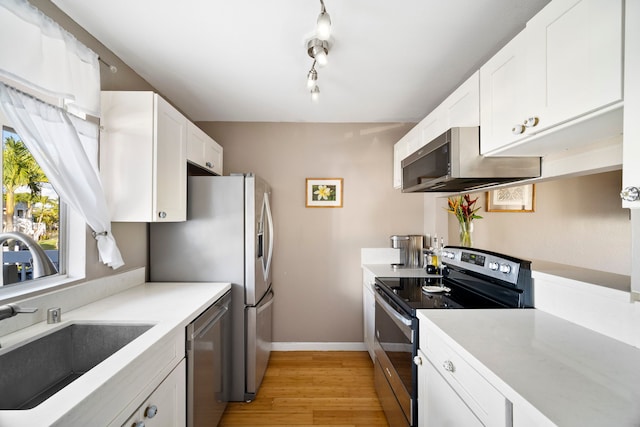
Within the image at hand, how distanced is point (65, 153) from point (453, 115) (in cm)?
218

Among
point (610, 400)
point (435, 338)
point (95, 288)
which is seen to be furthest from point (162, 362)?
point (610, 400)

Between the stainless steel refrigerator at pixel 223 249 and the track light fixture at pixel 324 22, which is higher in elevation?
the track light fixture at pixel 324 22

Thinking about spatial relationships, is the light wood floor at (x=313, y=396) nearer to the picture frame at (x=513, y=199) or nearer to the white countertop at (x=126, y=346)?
the white countertop at (x=126, y=346)

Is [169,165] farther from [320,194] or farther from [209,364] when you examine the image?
[320,194]

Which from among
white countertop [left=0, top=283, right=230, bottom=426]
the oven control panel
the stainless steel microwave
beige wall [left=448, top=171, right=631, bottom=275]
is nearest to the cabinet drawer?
the oven control panel

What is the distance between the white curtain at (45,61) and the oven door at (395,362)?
2.07m

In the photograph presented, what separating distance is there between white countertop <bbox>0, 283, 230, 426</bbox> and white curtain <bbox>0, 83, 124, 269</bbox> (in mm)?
310

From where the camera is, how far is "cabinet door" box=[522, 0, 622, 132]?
2.69 feet

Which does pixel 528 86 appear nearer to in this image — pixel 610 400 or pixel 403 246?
pixel 610 400

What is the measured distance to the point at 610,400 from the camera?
0.67 m

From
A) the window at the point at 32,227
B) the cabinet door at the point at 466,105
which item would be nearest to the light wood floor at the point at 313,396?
the window at the point at 32,227

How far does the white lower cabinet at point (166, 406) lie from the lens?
41.1 inches

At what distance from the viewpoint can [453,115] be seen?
1746 millimetres

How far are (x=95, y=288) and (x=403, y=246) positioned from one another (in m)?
2.50
